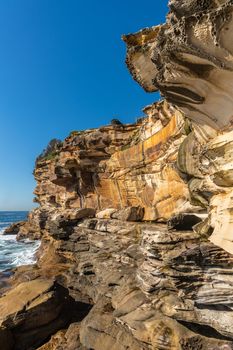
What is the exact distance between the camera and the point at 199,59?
7547mm

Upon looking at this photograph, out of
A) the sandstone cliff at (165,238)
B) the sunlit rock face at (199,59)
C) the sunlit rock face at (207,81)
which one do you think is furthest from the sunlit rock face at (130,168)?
the sunlit rock face at (199,59)

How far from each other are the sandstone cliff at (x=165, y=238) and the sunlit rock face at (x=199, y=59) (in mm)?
30

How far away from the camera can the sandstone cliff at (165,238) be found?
7.77 metres

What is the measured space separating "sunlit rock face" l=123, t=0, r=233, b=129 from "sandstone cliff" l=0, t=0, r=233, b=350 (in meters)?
0.03

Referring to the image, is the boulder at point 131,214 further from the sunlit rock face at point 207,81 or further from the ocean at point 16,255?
the ocean at point 16,255

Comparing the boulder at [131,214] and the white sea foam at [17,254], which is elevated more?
the boulder at [131,214]

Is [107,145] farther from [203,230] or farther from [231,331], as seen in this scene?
[231,331]

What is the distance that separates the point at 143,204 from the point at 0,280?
15.7m

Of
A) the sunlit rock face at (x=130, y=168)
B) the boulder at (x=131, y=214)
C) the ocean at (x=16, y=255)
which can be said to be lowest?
the ocean at (x=16, y=255)

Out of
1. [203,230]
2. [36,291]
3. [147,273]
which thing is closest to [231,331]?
[203,230]

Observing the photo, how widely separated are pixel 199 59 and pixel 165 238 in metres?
6.80

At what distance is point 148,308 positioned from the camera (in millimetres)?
10273

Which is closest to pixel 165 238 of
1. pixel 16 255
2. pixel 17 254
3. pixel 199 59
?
pixel 199 59

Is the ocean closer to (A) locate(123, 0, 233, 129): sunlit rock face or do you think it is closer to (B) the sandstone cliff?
(B) the sandstone cliff
